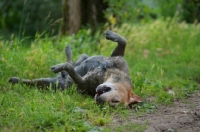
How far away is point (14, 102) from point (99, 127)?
54.0 inches

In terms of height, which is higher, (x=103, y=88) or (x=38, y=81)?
(x=103, y=88)

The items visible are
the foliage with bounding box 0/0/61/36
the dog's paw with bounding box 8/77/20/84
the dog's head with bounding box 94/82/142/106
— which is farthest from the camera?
the foliage with bounding box 0/0/61/36

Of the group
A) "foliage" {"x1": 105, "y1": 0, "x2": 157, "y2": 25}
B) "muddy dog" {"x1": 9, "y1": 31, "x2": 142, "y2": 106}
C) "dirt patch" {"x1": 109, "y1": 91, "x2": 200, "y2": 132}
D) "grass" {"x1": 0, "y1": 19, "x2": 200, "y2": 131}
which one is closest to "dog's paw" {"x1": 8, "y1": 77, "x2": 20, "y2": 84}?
"muddy dog" {"x1": 9, "y1": 31, "x2": 142, "y2": 106}

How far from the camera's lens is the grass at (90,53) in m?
4.68

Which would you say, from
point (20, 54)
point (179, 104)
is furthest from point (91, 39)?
point (179, 104)

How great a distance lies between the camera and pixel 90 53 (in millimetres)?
9016

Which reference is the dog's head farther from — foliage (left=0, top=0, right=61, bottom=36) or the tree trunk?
foliage (left=0, top=0, right=61, bottom=36)

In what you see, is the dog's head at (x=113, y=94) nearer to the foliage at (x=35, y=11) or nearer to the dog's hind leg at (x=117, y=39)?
the dog's hind leg at (x=117, y=39)

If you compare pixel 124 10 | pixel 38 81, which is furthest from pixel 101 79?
pixel 124 10

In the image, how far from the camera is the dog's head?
16.8 feet

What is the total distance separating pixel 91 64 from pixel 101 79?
500 mm

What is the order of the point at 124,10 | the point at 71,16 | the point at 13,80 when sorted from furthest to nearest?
the point at 124,10 < the point at 71,16 < the point at 13,80

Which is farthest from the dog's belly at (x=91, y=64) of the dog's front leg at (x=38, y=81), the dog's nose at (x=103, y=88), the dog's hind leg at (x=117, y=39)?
the dog's nose at (x=103, y=88)

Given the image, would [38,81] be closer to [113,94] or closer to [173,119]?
[113,94]
